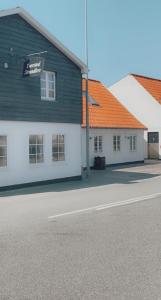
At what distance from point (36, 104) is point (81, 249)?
1096 cm

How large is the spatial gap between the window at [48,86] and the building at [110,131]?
23.3ft

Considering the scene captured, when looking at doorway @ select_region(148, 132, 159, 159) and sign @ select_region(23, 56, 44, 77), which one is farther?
doorway @ select_region(148, 132, 159, 159)

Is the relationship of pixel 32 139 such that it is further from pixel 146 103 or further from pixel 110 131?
pixel 146 103

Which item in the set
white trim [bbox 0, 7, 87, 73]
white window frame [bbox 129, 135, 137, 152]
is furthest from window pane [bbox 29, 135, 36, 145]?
white window frame [bbox 129, 135, 137, 152]

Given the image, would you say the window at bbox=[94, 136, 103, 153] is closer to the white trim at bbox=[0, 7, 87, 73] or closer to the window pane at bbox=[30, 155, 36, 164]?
the white trim at bbox=[0, 7, 87, 73]

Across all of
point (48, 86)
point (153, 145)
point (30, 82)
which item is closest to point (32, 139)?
point (30, 82)

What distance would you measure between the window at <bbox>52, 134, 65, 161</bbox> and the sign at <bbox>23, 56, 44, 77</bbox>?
135 inches

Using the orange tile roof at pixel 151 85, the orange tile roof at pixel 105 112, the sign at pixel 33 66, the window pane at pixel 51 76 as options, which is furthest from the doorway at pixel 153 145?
the sign at pixel 33 66

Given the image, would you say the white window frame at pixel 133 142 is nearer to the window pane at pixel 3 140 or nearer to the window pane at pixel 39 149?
the window pane at pixel 39 149

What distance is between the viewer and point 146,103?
1282 inches

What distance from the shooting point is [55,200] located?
12039 millimetres

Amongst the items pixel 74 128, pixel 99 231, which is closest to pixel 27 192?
pixel 74 128

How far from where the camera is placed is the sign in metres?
14.7

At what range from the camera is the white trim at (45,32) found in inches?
604
